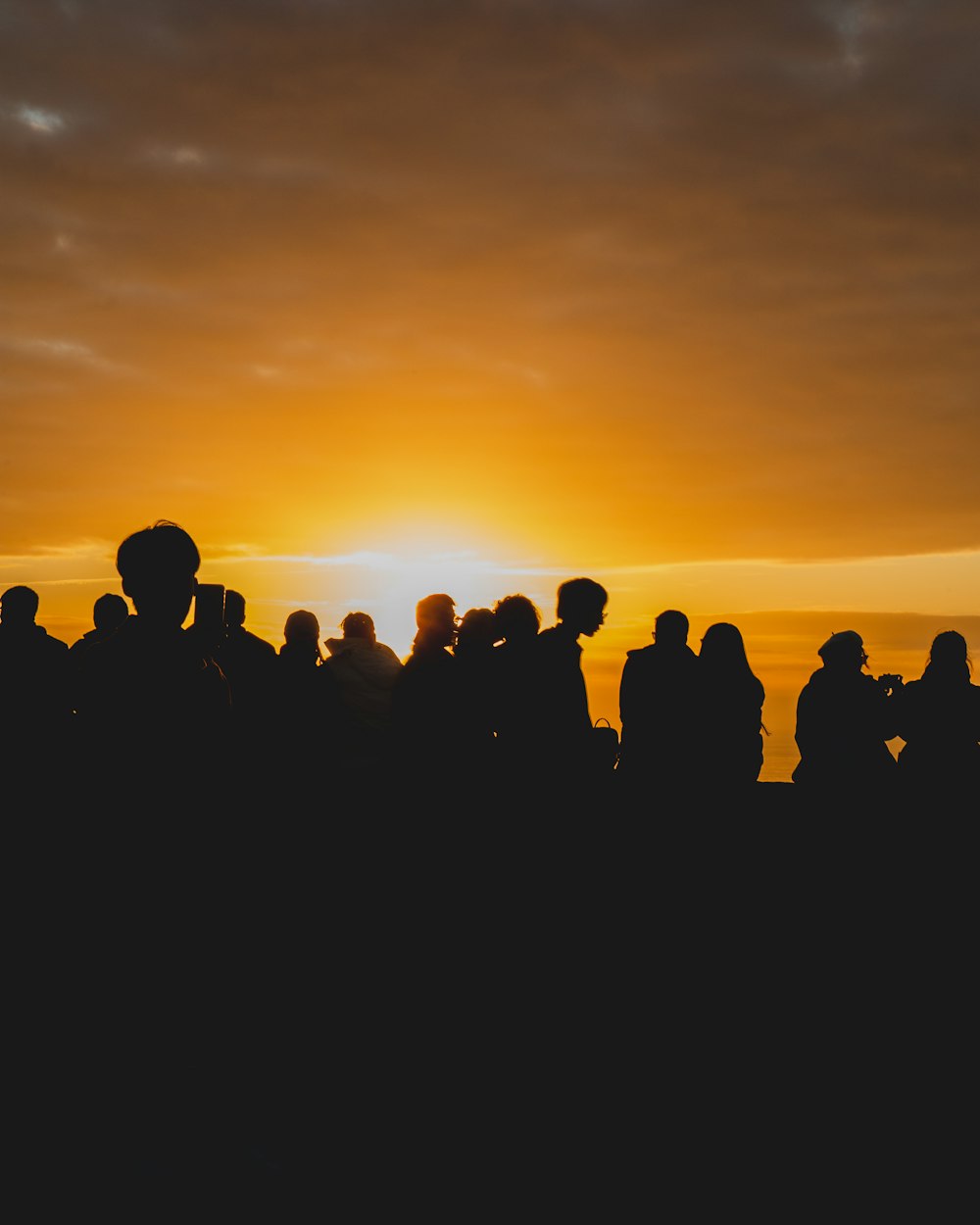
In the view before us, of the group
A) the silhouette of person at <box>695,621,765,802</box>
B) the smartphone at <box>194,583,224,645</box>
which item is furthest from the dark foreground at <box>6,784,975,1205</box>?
the smartphone at <box>194,583,224,645</box>

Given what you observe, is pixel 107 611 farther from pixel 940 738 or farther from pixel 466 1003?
pixel 940 738

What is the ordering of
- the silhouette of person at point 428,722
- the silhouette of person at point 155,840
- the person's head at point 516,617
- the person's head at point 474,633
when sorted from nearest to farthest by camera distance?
1. the silhouette of person at point 155,840
2. the silhouette of person at point 428,722
3. the person's head at point 474,633
4. the person's head at point 516,617

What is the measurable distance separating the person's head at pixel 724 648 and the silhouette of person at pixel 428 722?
2156mm

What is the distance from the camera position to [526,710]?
7.45 metres

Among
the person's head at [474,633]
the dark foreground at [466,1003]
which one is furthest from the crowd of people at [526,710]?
the dark foreground at [466,1003]

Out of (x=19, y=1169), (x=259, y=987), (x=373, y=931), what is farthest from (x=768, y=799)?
(x=19, y=1169)

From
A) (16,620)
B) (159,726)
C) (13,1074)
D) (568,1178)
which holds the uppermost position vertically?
(16,620)

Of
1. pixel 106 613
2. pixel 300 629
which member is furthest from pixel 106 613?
pixel 300 629

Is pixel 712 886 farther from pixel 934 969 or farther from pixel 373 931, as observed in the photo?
pixel 373 931

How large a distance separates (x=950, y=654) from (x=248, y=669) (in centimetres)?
489

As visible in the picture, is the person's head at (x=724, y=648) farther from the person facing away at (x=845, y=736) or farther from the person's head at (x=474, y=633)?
the person's head at (x=474, y=633)

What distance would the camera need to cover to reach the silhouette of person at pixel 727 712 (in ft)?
27.4

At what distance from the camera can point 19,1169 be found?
11.9 feet

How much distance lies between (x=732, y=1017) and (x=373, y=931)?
230 cm
